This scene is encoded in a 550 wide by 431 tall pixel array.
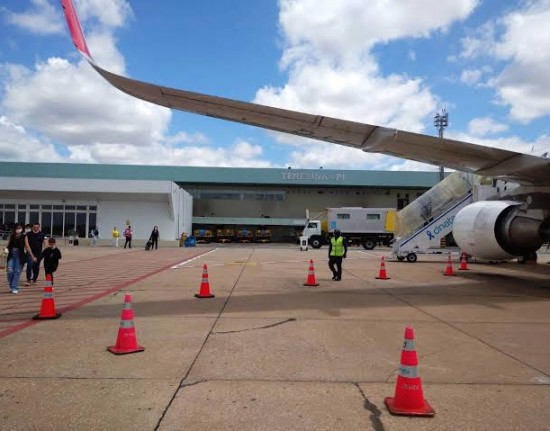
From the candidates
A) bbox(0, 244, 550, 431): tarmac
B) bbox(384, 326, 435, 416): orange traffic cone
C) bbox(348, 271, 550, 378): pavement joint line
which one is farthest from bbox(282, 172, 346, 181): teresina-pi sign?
bbox(384, 326, 435, 416): orange traffic cone

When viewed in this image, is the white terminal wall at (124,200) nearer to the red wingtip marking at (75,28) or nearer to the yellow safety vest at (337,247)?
the yellow safety vest at (337,247)

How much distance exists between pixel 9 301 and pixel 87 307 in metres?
1.94

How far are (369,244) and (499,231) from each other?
26218mm

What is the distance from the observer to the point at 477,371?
527 centimetres

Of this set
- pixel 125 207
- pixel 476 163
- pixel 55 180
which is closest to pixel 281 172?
pixel 125 207

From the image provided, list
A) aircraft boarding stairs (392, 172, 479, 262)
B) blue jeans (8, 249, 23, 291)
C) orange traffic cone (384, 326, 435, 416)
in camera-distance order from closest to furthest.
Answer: orange traffic cone (384, 326, 435, 416)
blue jeans (8, 249, 23, 291)
aircraft boarding stairs (392, 172, 479, 262)

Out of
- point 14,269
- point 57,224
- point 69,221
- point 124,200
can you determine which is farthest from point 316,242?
point 14,269

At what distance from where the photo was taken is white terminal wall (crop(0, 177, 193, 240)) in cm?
4122

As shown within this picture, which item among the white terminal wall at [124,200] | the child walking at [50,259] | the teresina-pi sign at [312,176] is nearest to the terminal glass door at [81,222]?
the white terminal wall at [124,200]

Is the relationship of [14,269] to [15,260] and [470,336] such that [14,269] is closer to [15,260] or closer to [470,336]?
[15,260]

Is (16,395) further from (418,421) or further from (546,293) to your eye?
(546,293)

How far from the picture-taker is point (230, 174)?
54.7m

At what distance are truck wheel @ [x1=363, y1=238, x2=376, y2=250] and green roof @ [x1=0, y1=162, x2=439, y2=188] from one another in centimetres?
1664

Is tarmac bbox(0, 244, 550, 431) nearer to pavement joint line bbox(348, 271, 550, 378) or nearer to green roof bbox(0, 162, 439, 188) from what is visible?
pavement joint line bbox(348, 271, 550, 378)
